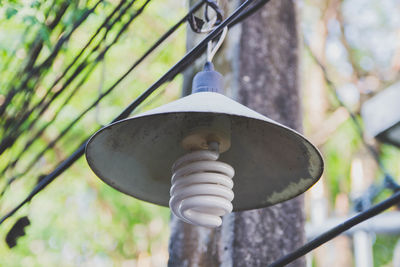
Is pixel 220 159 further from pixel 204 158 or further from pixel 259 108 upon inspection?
pixel 259 108

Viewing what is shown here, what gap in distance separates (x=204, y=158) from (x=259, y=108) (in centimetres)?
115

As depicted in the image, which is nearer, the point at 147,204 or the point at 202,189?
the point at 202,189

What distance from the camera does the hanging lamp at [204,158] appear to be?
120 centimetres

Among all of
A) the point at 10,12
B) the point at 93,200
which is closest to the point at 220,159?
the point at 10,12

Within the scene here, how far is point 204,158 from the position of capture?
126cm

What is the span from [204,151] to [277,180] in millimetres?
276

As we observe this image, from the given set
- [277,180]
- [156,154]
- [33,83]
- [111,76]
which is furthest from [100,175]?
[111,76]

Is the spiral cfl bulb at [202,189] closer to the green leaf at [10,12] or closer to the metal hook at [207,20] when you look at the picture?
the metal hook at [207,20]

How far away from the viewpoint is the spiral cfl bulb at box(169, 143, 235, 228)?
1.19 metres

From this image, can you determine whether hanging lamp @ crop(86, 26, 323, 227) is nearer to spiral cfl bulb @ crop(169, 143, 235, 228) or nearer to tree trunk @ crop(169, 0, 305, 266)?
spiral cfl bulb @ crop(169, 143, 235, 228)

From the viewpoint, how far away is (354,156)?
336 inches

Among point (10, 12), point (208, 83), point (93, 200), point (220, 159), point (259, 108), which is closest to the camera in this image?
point (208, 83)

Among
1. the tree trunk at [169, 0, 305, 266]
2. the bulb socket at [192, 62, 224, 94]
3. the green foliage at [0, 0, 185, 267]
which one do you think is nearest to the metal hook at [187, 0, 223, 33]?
the bulb socket at [192, 62, 224, 94]

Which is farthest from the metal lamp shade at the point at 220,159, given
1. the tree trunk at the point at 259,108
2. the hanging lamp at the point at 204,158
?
the tree trunk at the point at 259,108
